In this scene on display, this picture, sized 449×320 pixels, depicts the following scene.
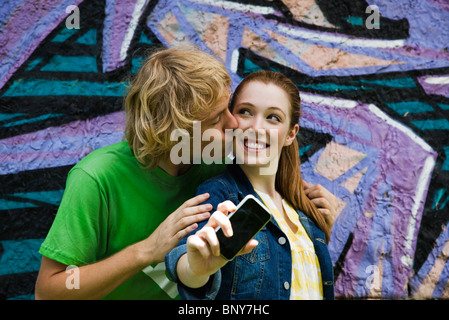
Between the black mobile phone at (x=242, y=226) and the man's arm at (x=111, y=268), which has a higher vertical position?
the black mobile phone at (x=242, y=226)

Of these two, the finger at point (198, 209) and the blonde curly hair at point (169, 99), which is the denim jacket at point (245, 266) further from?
the blonde curly hair at point (169, 99)

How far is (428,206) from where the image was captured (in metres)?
2.75

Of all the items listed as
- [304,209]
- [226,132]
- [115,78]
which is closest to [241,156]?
[226,132]

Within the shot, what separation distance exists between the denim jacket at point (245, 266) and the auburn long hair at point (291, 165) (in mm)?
287

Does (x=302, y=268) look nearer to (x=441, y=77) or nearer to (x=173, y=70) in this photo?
(x=173, y=70)

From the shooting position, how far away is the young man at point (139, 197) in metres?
1.78

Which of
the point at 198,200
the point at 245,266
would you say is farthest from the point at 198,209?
the point at 245,266

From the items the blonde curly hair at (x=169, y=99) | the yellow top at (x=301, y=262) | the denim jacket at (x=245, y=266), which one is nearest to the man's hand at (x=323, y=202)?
the yellow top at (x=301, y=262)

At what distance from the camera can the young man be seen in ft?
5.85

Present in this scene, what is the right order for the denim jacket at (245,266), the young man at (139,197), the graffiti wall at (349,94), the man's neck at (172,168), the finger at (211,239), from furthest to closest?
the graffiti wall at (349,94), the man's neck at (172,168), the young man at (139,197), the denim jacket at (245,266), the finger at (211,239)

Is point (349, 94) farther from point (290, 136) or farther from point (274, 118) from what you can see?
point (274, 118)

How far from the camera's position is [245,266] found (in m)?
1.69

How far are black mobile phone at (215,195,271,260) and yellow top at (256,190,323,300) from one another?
0.51 meters

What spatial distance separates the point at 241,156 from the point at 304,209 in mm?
445
